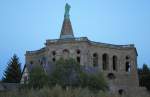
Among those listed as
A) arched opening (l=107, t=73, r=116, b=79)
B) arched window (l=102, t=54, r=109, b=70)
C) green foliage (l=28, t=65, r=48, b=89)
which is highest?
arched window (l=102, t=54, r=109, b=70)

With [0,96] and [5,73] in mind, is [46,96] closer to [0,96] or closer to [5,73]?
[0,96]

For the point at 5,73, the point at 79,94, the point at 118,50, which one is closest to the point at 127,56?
the point at 118,50

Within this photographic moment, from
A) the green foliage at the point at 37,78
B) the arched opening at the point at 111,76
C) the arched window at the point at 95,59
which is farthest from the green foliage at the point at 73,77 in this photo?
the arched opening at the point at 111,76

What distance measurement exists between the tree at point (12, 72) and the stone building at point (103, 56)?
3726 millimetres

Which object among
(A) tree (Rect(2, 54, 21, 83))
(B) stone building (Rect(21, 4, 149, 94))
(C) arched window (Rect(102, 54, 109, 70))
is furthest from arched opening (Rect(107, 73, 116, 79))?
(A) tree (Rect(2, 54, 21, 83))

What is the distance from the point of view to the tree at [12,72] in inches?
2682

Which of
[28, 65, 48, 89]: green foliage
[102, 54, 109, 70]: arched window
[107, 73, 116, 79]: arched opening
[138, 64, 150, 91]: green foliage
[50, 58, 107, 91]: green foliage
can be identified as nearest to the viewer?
[50, 58, 107, 91]: green foliage

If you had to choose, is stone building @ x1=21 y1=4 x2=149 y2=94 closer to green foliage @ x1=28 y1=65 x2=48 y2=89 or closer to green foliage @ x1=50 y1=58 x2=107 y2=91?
green foliage @ x1=28 y1=65 x2=48 y2=89

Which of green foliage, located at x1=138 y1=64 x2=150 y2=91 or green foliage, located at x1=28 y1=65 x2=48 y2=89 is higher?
green foliage, located at x1=138 y1=64 x2=150 y2=91

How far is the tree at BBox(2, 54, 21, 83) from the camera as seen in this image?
6812 cm

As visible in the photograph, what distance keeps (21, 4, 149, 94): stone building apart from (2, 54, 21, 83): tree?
3.73 m

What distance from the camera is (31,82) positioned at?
4897cm

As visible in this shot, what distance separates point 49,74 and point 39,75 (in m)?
1.28

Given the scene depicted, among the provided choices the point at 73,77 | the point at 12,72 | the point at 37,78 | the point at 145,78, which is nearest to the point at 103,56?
the point at 145,78
